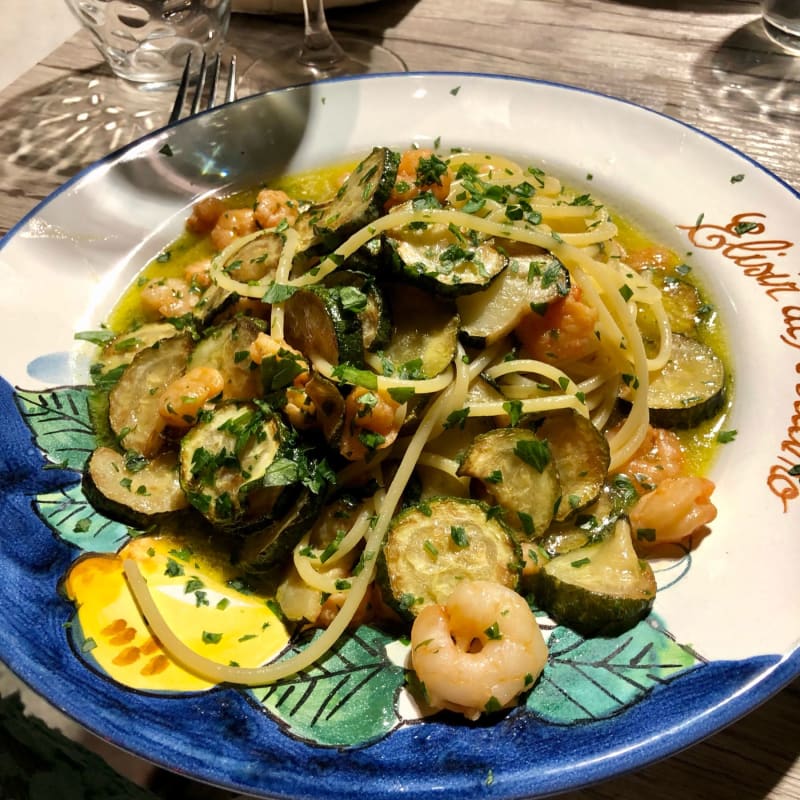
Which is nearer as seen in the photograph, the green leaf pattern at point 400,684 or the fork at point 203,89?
the green leaf pattern at point 400,684

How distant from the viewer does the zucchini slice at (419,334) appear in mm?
3084

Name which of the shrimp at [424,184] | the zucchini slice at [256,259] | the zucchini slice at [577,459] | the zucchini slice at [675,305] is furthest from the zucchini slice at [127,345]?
the zucchini slice at [675,305]

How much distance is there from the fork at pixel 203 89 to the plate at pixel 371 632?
37cm

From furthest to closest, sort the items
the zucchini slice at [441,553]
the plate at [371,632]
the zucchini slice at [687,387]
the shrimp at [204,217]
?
the shrimp at [204,217] → the zucchini slice at [687,387] → the zucchini slice at [441,553] → the plate at [371,632]

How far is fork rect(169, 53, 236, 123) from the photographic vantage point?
488cm

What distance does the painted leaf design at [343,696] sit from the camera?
228 cm

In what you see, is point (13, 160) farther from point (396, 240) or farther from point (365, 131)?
point (396, 240)

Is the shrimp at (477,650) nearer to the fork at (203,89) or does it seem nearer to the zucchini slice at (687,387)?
the zucchini slice at (687,387)

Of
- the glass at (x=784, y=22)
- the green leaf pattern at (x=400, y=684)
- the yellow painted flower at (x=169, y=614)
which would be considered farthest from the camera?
the glass at (x=784, y=22)

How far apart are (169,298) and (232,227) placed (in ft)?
2.08

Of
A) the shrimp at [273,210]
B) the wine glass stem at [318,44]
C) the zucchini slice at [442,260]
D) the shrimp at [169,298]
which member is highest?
the zucchini slice at [442,260]

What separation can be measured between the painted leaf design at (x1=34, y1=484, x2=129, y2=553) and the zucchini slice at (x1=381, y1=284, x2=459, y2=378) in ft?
4.26

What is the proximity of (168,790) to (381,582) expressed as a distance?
3.37 feet

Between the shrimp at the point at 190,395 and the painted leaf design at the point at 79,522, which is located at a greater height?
the shrimp at the point at 190,395
